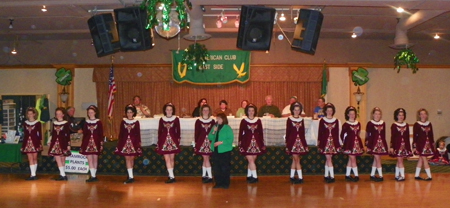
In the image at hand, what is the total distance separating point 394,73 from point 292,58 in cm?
307

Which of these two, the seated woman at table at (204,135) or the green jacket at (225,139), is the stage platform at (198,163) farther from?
the green jacket at (225,139)

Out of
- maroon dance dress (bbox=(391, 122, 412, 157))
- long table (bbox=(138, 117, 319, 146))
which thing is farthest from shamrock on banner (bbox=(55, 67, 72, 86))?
maroon dance dress (bbox=(391, 122, 412, 157))

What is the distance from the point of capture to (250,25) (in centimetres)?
893

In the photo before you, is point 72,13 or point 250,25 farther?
point 72,13

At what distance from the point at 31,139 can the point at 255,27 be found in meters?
4.67

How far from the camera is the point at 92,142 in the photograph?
28.9 feet

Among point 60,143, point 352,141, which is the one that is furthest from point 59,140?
point 352,141

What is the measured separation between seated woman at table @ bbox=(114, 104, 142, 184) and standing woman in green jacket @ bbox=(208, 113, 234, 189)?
154 centimetres

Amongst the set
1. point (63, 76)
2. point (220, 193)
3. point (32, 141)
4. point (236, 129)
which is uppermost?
point (63, 76)

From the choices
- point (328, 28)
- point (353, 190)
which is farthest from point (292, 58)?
point (353, 190)

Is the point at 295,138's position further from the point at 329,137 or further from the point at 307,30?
the point at 307,30

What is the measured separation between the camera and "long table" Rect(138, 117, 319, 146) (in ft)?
31.9

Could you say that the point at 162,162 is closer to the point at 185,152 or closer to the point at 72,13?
the point at 185,152

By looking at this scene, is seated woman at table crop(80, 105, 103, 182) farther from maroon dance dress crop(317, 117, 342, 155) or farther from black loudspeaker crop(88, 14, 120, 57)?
maroon dance dress crop(317, 117, 342, 155)
